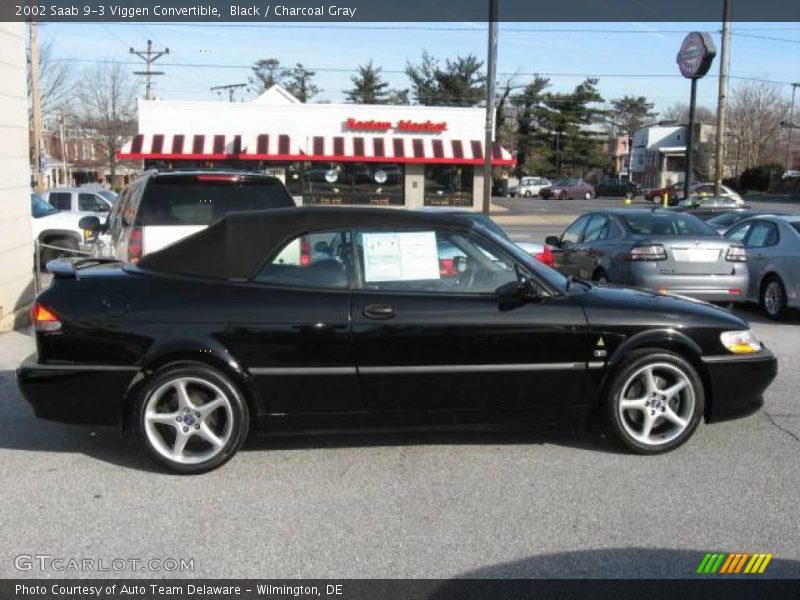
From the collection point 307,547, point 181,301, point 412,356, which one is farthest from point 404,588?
point 181,301

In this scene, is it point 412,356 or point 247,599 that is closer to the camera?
point 247,599

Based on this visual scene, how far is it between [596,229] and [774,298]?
250cm

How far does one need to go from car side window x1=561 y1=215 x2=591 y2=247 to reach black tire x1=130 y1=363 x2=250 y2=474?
320 inches

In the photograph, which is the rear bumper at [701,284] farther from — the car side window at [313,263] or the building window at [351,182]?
the building window at [351,182]

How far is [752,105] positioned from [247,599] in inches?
3336

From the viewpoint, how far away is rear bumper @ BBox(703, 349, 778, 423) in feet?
15.9

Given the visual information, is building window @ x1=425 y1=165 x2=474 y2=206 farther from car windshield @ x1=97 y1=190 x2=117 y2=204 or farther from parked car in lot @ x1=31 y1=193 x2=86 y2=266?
parked car in lot @ x1=31 y1=193 x2=86 y2=266

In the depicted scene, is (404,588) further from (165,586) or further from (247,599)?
(165,586)

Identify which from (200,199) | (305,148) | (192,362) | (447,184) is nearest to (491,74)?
(447,184)

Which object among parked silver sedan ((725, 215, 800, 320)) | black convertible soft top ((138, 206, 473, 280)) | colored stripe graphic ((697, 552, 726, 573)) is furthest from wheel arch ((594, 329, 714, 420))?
parked silver sedan ((725, 215, 800, 320))

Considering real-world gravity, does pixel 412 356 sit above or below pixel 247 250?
below

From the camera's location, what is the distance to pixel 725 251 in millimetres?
9914

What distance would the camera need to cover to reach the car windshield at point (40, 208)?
15582 millimetres

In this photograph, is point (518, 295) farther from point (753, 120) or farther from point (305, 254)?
point (753, 120)
